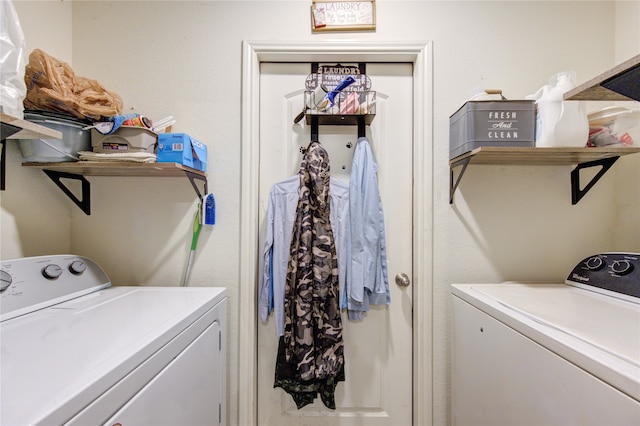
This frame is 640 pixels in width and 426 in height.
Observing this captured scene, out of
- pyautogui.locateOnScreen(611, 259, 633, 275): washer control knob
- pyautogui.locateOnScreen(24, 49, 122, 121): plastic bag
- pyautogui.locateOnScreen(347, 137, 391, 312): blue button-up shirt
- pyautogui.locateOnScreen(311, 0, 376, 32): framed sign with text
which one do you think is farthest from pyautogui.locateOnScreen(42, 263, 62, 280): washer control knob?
pyautogui.locateOnScreen(611, 259, 633, 275): washer control knob

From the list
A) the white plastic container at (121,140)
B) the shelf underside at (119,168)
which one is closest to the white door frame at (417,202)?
the shelf underside at (119,168)

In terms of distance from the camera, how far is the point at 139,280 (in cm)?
127

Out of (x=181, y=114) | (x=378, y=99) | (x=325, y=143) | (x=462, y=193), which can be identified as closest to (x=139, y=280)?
(x=181, y=114)

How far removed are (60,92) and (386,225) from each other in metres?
1.41

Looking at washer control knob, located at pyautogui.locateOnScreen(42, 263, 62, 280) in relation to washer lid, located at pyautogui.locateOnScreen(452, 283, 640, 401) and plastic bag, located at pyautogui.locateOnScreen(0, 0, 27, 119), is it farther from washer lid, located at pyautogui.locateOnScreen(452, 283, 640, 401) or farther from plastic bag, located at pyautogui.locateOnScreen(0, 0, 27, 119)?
washer lid, located at pyautogui.locateOnScreen(452, 283, 640, 401)

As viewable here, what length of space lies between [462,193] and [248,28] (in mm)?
1280

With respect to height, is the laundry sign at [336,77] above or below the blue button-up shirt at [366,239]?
above

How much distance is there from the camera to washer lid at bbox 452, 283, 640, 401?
54cm

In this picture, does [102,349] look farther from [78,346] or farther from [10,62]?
[10,62]

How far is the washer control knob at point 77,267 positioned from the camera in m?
1.01

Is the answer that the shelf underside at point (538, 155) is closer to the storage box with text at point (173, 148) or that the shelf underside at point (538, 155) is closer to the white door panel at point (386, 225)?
the white door panel at point (386, 225)

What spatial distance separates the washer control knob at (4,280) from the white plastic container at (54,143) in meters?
0.43

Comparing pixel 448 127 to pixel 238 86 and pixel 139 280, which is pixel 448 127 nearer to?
pixel 238 86

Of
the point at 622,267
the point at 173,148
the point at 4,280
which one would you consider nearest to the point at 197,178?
the point at 173,148
